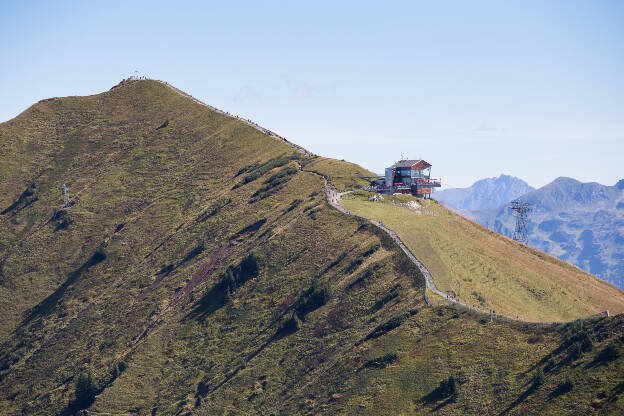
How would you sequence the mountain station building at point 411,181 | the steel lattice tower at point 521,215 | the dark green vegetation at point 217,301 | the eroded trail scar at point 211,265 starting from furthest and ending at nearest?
1. the steel lattice tower at point 521,215
2. the mountain station building at point 411,181
3. the eroded trail scar at point 211,265
4. the dark green vegetation at point 217,301

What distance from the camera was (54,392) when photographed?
104562 millimetres

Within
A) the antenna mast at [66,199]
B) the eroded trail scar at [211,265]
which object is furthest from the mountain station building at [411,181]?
the antenna mast at [66,199]

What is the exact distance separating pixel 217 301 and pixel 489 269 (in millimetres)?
50511

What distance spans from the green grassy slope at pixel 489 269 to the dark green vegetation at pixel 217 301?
5914 mm

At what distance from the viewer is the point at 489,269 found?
94000mm

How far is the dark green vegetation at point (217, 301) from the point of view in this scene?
61.9 m

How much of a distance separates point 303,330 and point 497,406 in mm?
37074

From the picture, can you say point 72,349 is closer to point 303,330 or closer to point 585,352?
point 303,330

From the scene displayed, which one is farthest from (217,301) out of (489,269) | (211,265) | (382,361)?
(489,269)

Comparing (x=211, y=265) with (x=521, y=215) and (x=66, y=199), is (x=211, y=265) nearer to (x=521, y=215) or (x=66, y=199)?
(x=66, y=199)

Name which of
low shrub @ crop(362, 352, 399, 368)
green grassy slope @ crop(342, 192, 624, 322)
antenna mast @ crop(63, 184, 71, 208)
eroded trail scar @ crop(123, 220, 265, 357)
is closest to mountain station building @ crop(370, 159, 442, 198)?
green grassy slope @ crop(342, 192, 624, 322)

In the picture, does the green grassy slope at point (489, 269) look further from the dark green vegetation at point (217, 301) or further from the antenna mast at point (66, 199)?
the antenna mast at point (66, 199)

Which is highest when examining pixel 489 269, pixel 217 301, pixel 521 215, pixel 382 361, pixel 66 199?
pixel 66 199

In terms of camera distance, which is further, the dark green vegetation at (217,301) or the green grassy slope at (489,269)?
the green grassy slope at (489,269)
